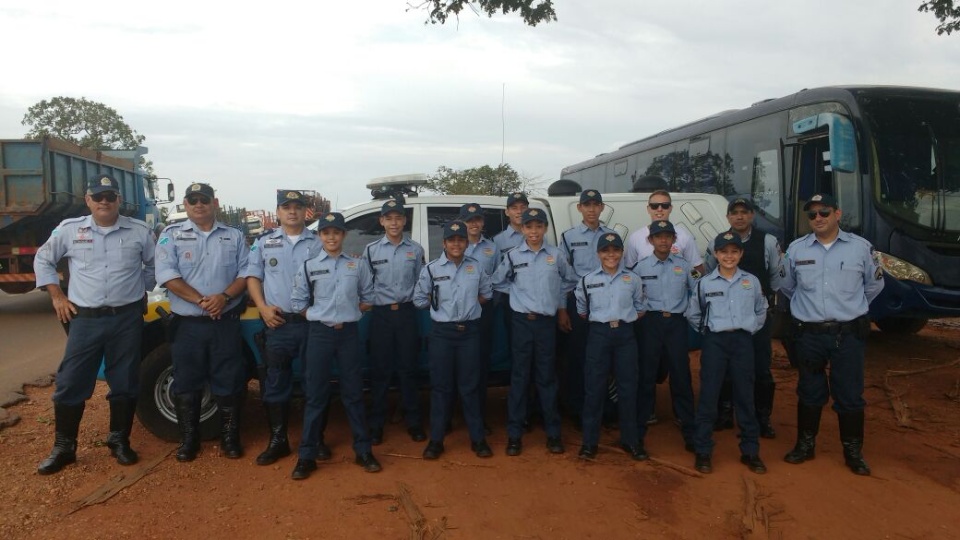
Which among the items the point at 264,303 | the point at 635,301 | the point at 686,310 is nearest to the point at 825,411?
the point at 686,310

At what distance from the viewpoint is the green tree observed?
1257 inches

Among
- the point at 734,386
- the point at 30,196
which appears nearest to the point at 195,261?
the point at 734,386

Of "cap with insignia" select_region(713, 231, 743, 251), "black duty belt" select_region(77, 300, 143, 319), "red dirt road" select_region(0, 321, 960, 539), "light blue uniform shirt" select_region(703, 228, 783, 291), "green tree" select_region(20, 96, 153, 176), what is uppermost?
"green tree" select_region(20, 96, 153, 176)

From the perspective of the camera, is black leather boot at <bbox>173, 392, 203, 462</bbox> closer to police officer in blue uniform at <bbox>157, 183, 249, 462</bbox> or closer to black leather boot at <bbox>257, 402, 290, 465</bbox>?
police officer in blue uniform at <bbox>157, 183, 249, 462</bbox>

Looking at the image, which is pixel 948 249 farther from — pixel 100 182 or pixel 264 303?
pixel 100 182

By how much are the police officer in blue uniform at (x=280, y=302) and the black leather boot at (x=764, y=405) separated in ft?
10.2

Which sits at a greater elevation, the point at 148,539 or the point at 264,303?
the point at 264,303

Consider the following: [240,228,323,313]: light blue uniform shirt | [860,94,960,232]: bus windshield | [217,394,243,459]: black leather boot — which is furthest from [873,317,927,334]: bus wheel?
[217,394,243,459]: black leather boot

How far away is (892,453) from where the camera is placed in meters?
4.61

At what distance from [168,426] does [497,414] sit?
2.52 metres

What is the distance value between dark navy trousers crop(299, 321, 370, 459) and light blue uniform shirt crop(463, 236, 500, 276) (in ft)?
3.56

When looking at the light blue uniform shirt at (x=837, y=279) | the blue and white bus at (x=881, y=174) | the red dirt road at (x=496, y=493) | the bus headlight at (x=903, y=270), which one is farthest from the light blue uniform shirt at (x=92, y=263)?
the bus headlight at (x=903, y=270)

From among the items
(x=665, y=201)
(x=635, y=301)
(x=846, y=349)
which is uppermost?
(x=665, y=201)

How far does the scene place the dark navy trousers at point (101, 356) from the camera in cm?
427
